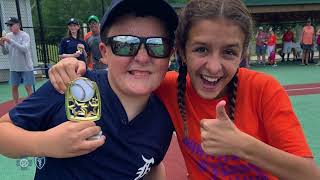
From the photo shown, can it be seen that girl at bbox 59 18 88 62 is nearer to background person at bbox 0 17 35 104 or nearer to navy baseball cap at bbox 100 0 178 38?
background person at bbox 0 17 35 104

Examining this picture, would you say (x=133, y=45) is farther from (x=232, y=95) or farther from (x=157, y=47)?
(x=232, y=95)

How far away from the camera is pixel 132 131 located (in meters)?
1.73

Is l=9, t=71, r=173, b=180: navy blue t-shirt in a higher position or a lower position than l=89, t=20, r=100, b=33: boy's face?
lower

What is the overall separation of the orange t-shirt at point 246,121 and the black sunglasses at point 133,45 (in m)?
0.34

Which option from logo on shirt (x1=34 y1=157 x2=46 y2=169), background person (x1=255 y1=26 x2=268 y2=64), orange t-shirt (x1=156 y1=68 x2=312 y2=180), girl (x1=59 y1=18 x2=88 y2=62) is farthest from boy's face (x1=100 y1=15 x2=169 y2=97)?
background person (x1=255 y1=26 x2=268 y2=64)

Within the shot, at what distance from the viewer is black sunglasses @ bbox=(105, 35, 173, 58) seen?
1.62 meters

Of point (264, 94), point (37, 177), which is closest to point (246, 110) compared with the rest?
point (264, 94)

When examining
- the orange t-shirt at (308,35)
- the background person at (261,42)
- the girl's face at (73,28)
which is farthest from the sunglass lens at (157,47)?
the background person at (261,42)

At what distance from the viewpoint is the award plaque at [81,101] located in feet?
4.46

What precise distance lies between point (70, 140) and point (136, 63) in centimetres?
46

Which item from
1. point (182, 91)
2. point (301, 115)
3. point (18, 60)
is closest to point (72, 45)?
point (18, 60)

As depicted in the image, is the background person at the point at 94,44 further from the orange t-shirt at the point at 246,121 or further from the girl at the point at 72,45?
the orange t-shirt at the point at 246,121

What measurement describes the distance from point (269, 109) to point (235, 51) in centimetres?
31

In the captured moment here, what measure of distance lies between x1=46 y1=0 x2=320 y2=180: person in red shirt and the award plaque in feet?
0.48
